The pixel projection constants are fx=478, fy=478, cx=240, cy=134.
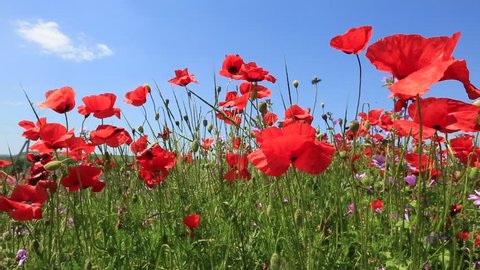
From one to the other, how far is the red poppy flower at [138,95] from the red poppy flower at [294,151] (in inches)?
59.9

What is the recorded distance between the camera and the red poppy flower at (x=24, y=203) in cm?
179

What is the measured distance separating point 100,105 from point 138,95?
0.60 meters

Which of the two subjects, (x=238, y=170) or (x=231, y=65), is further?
(x=231, y=65)

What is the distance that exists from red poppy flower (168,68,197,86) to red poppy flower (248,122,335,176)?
1736 millimetres

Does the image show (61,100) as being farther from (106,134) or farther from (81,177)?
(81,177)

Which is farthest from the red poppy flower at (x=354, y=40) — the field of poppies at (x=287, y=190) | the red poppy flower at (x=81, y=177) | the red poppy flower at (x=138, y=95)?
the red poppy flower at (x=138, y=95)

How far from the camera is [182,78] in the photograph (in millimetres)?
2975

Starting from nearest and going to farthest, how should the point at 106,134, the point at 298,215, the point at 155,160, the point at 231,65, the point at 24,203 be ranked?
the point at 298,215
the point at 24,203
the point at 106,134
the point at 155,160
the point at 231,65

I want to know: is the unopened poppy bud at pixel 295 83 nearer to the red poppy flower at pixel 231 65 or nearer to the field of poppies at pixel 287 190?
the field of poppies at pixel 287 190

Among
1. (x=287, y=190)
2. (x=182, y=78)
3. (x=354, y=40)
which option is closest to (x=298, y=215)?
(x=287, y=190)

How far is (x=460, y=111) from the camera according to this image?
3.98 feet

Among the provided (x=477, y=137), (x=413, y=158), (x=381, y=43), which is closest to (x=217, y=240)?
(x=413, y=158)

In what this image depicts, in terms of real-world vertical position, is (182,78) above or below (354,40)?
above

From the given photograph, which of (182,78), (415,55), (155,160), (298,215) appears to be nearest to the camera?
(415,55)
